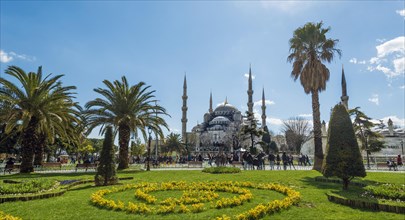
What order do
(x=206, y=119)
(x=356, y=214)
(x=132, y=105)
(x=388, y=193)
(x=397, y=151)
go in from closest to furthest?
(x=356, y=214)
(x=388, y=193)
(x=132, y=105)
(x=397, y=151)
(x=206, y=119)

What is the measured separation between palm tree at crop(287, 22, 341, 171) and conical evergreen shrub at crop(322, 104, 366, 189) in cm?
A: 994

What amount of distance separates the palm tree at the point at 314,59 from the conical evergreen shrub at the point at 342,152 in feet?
32.6

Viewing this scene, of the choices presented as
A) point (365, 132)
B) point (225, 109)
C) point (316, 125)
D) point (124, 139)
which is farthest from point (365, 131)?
point (225, 109)

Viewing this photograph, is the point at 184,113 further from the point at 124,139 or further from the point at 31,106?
the point at 31,106

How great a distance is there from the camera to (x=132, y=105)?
73.4ft


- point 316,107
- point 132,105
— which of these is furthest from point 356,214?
point 132,105

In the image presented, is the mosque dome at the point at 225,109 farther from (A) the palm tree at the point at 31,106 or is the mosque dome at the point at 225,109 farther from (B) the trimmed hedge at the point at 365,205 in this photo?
(B) the trimmed hedge at the point at 365,205

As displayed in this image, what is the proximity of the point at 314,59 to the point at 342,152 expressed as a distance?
11987 mm

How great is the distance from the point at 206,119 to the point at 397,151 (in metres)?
59.4

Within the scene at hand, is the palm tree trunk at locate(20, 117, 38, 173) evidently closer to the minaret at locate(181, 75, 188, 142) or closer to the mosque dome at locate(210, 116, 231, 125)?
the minaret at locate(181, 75, 188, 142)

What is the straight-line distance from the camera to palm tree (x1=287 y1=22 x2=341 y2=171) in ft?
65.6

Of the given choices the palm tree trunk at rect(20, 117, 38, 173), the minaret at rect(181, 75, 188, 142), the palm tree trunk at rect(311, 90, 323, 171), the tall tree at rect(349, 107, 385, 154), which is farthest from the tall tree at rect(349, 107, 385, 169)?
the minaret at rect(181, 75, 188, 142)

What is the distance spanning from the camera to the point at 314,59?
800 inches

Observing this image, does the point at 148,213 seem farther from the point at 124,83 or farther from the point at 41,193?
the point at 124,83
